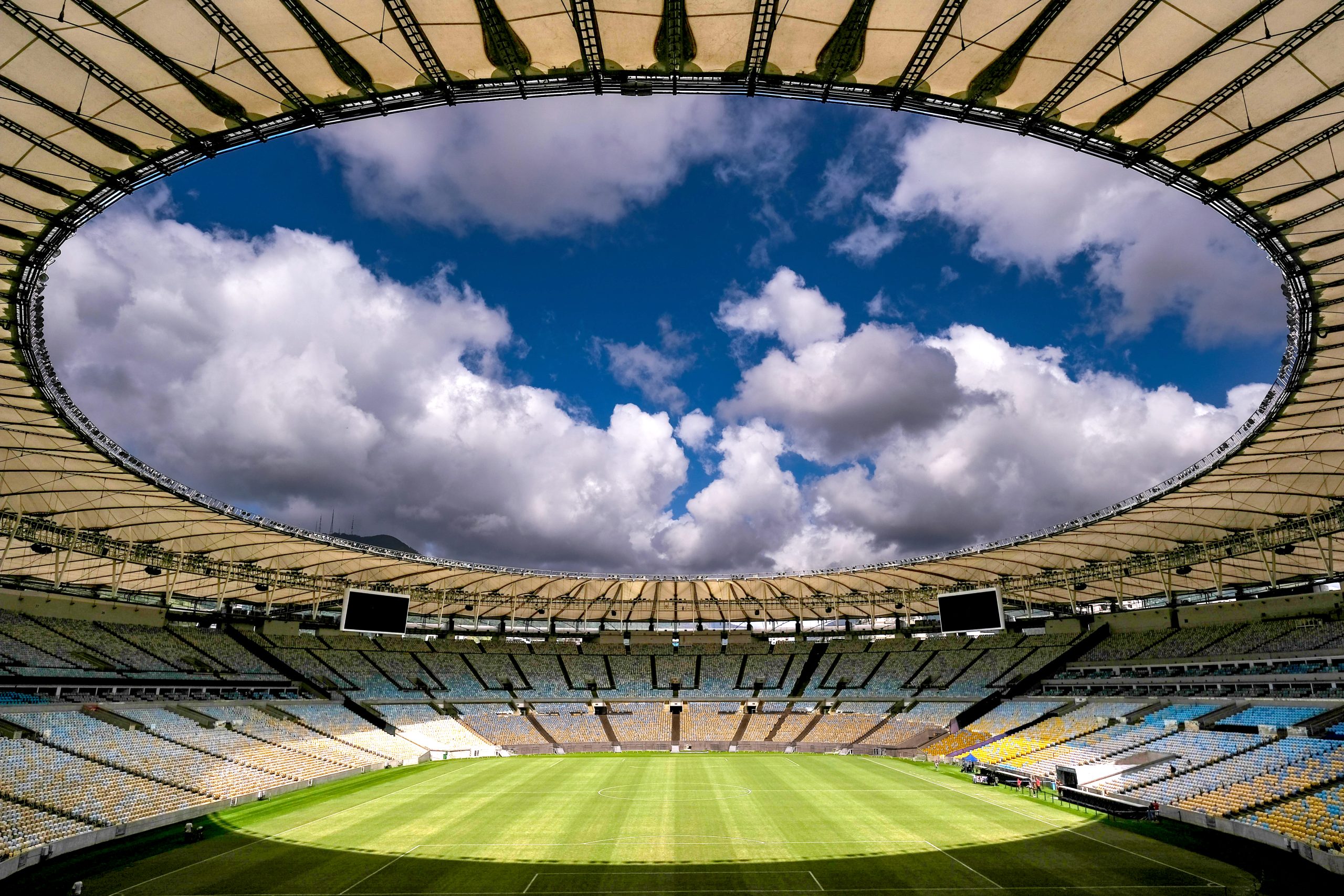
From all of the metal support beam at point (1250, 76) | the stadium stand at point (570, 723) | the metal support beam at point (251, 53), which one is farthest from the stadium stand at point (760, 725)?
the metal support beam at point (251, 53)

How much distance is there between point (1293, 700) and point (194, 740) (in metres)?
57.1

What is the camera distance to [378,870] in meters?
22.9

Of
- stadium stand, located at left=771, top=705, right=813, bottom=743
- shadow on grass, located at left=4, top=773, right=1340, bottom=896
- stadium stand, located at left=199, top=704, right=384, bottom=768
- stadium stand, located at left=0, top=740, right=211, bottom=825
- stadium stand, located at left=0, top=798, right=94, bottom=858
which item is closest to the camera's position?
shadow on grass, located at left=4, top=773, right=1340, bottom=896

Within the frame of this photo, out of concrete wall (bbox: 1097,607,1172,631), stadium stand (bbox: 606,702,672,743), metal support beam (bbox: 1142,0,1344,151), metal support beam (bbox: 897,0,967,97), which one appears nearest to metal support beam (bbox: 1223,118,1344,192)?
metal support beam (bbox: 1142,0,1344,151)

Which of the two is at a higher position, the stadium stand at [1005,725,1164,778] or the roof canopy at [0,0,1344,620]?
the roof canopy at [0,0,1344,620]

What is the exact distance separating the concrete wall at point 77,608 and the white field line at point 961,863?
165ft

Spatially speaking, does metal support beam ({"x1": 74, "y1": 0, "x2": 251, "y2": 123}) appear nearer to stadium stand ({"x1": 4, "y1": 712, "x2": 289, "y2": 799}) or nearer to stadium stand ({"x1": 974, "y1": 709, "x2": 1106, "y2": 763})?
stadium stand ({"x1": 4, "y1": 712, "x2": 289, "y2": 799})

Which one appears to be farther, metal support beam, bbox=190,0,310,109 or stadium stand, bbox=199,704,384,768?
stadium stand, bbox=199,704,384,768

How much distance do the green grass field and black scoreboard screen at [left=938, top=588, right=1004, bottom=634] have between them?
10696mm

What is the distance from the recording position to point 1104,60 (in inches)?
510

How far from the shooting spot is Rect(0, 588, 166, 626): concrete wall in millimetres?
45594

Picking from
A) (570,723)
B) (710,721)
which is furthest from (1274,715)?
(570,723)

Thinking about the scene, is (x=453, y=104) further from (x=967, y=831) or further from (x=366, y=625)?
(x=366, y=625)

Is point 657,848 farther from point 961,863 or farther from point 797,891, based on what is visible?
point 961,863
